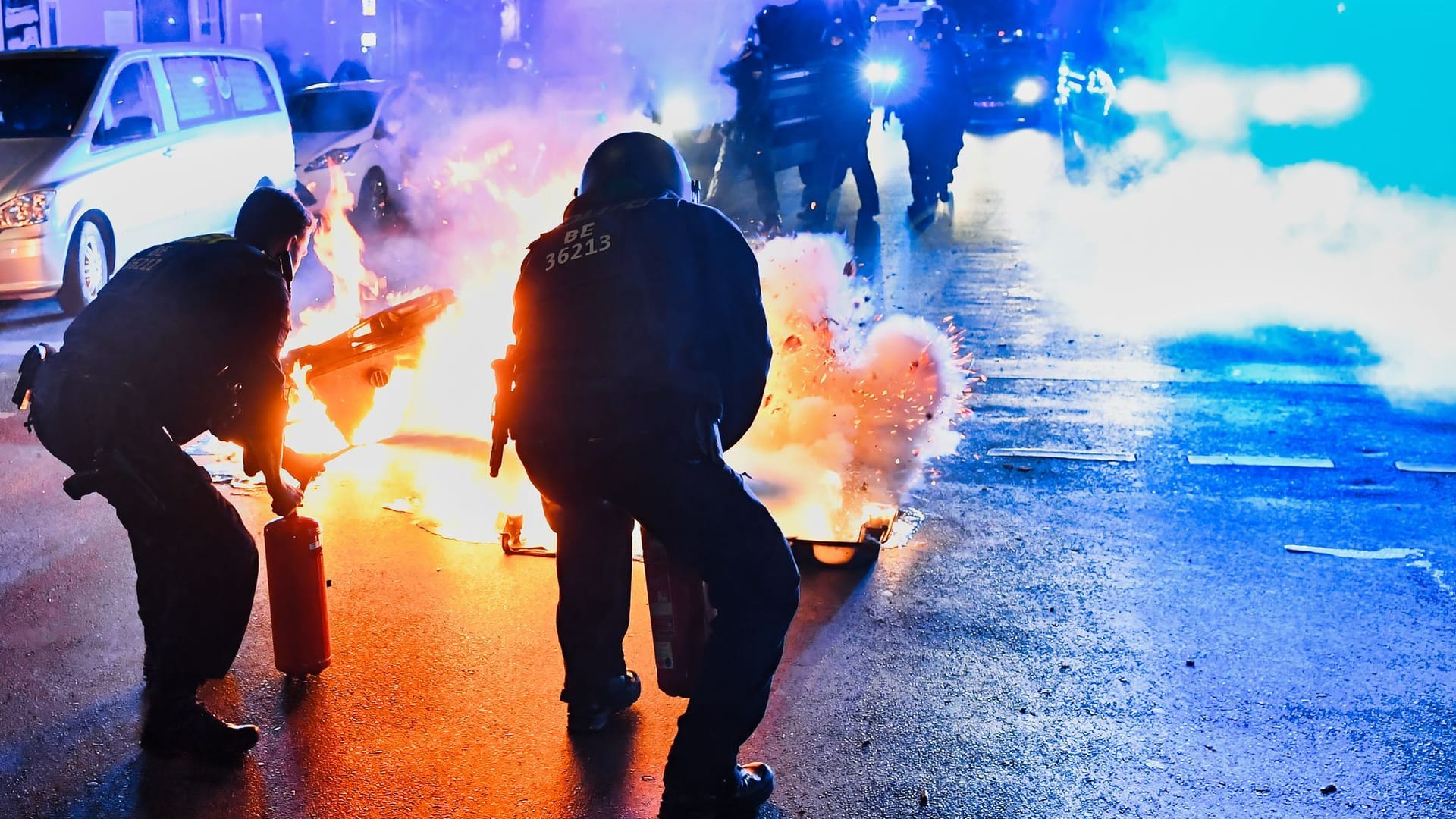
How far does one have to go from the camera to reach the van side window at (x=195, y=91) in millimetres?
11109

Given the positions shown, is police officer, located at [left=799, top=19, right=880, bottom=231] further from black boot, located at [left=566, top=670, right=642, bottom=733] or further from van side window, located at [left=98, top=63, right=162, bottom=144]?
black boot, located at [left=566, top=670, right=642, bottom=733]

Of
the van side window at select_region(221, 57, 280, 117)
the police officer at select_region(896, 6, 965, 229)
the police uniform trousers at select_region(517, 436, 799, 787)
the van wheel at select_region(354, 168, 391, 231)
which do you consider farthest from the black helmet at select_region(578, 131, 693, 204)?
the police officer at select_region(896, 6, 965, 229)

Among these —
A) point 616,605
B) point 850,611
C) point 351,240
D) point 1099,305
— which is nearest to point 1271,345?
point 1099,305

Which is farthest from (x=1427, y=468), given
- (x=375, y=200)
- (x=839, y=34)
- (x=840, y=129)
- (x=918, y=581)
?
(x=375, y=200)

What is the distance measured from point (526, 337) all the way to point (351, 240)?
1045 cm

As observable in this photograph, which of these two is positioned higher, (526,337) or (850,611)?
(526,337)

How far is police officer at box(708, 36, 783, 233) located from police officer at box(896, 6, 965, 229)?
6.85 feet

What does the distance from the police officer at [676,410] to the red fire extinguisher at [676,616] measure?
0.38 meters

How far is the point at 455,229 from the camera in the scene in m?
13.1

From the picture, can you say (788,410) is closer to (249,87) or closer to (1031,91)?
(249,87)

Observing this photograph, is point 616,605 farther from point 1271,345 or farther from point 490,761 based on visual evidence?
point 1271,345

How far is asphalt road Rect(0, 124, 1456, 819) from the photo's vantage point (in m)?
3.48

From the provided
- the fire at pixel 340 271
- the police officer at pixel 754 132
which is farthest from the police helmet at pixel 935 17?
the fire at pixel 340 271

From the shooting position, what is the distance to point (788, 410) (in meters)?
6.93
